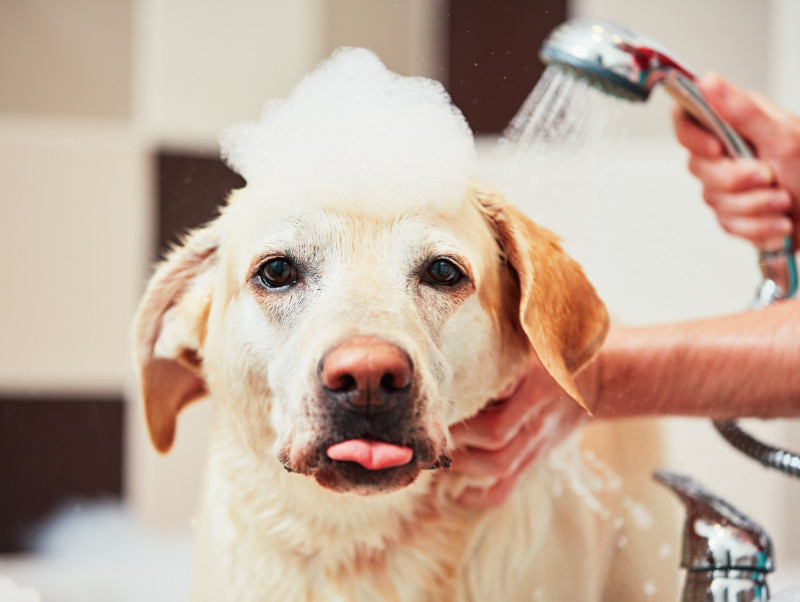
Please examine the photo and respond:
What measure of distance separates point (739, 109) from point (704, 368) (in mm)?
342

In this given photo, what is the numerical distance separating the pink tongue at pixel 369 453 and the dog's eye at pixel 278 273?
0.45 feet

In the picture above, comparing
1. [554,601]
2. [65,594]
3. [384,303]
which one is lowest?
[65,594]

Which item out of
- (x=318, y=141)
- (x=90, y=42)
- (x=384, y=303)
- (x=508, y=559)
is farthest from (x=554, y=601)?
(x=90, y=42)

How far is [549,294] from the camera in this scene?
59 cm

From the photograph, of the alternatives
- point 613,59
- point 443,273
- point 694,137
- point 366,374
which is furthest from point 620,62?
point 366,374

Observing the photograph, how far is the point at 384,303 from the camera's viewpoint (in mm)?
493

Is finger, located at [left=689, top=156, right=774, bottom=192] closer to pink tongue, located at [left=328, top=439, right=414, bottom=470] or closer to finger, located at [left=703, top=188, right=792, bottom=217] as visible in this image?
finger, located at [left=703, top=188, right=792, bottom=217]

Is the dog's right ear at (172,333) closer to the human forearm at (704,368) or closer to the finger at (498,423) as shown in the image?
A: the finger at (498,423)

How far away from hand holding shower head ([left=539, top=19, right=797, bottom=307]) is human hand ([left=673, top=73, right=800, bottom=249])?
0.08 metres

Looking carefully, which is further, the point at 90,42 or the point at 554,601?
the point at 90,42

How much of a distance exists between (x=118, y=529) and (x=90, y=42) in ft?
3.39

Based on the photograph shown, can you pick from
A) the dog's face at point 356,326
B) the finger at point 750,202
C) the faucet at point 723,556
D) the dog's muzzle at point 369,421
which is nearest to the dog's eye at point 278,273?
the dog's face at point 356,326

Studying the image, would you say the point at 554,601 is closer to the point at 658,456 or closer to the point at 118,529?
the point at 658,456

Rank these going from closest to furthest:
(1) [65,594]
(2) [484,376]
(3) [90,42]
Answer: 1. (2) [484,376]
2. (1) [65,594]
3. (3) [90,42]
